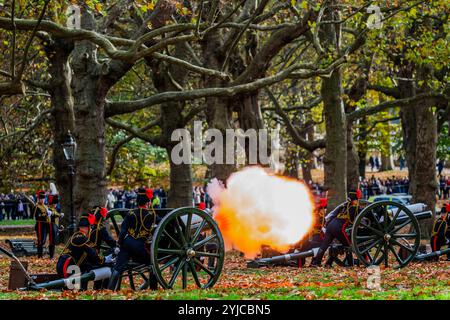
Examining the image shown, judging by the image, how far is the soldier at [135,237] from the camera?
14227mm

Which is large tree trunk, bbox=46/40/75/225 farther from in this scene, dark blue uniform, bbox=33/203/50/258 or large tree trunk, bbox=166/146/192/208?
large tree trunk, bbox=166/146/192/208

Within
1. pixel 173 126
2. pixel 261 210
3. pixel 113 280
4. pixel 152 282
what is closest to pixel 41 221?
pixel 173 126

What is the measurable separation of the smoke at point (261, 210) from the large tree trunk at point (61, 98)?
7.23 m

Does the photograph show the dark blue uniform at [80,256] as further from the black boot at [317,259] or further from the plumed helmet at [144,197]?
the black boot at [317,259]

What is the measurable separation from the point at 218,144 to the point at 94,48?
15.7 ft

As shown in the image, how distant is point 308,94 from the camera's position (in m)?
44.1

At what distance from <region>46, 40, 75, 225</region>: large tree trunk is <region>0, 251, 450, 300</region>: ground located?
17.2 feet

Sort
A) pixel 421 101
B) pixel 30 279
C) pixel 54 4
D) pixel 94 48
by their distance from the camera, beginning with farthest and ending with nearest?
1. pixel 421 101
2. pixel 94 48
3. pixel 54 4
4. pixel 30 279

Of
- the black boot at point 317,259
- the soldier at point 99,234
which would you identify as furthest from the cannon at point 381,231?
the soldier at point 99,234

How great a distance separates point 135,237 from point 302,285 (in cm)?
291

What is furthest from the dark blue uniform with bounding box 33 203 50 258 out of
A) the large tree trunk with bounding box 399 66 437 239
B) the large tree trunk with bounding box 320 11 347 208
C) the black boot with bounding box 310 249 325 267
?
the large tree trunk with bounding box 399 66 437 239

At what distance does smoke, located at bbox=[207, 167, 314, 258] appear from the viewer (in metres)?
19.9

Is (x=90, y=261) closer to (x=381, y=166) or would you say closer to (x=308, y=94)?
(x=308, y=94)
